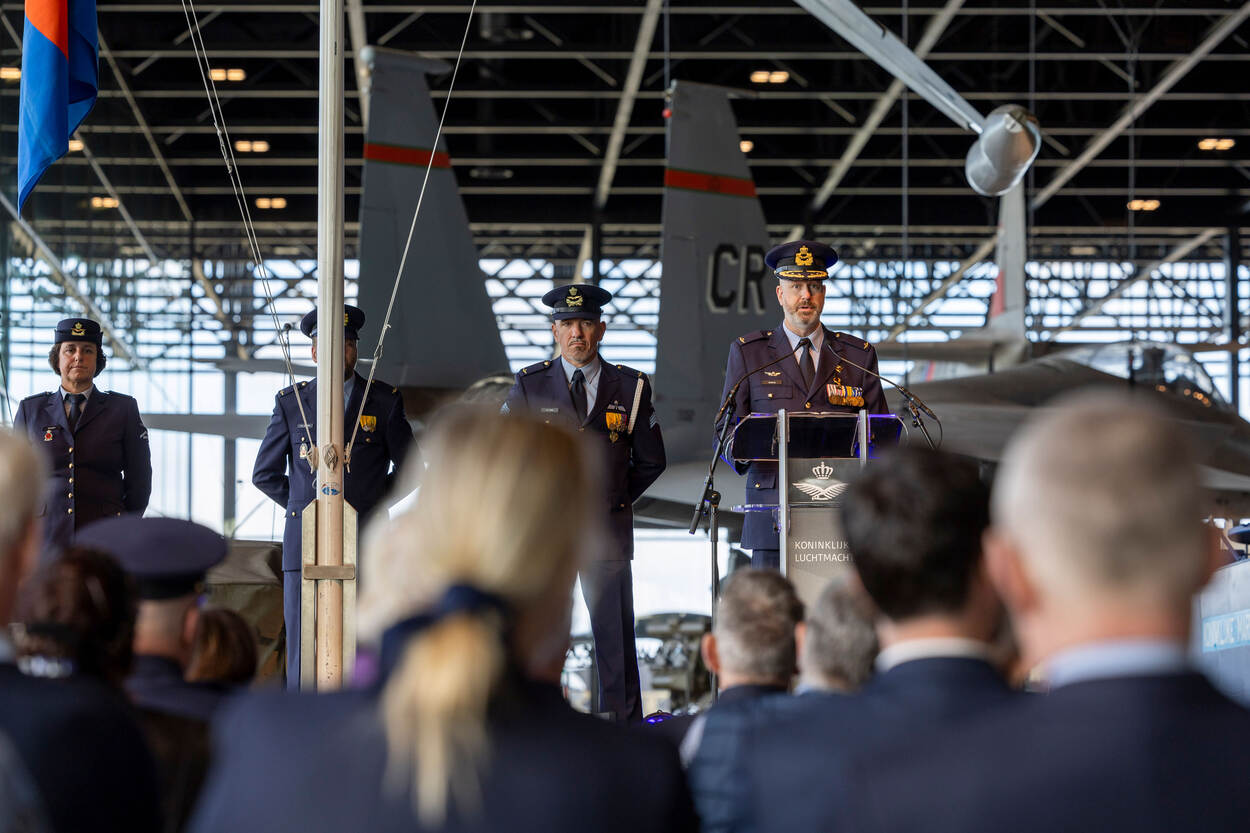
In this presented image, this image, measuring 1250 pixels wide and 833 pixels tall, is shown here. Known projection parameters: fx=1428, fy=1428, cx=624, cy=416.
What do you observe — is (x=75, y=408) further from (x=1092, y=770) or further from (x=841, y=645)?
(x=1092, y=770)

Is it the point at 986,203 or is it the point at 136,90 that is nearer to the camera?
the point at 136,90

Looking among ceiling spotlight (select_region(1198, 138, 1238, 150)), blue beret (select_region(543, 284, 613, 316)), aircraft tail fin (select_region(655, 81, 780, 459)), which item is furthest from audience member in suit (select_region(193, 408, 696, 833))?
ceiling spotlight (select_region(1198, 138, 1238, 150))

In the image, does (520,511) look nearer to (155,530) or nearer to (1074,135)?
(155,530)

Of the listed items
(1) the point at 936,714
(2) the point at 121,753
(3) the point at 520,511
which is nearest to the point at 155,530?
(2) the point at 121,753

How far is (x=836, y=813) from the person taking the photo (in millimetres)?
1272

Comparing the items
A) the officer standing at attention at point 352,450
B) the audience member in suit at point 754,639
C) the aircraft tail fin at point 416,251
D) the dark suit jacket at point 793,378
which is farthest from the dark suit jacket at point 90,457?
the aircraft tail fin at point 416,251

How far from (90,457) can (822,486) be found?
3006 mm

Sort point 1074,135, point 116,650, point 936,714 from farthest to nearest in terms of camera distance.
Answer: point 1074,135 → point 116,650 → point 936,714

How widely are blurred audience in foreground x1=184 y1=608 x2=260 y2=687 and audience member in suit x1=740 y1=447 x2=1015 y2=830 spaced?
0.96 m

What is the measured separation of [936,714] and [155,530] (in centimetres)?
120

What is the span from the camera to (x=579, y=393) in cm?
545

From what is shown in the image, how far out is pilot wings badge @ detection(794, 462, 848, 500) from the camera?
4508mm

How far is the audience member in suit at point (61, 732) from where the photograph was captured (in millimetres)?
1482

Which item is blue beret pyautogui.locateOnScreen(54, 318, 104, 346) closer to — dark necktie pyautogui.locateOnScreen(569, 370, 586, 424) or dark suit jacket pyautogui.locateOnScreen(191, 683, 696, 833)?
dark necktie pyautogui.locateOnScreen(569, 370, 586, 424)
